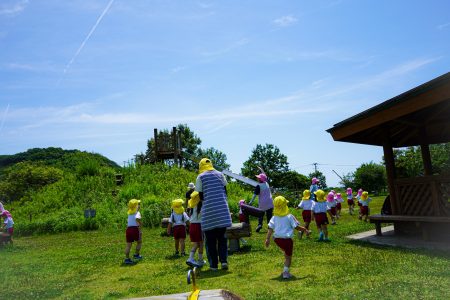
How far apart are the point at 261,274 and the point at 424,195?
6208 mm

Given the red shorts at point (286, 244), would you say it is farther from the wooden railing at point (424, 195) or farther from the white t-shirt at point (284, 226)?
the wooden railing at point (424, 195)

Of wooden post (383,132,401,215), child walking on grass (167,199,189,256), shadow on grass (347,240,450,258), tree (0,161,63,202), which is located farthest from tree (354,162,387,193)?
child walking on grass (167,199,189,256)

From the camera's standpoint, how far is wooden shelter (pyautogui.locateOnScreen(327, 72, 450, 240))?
9.04 metres

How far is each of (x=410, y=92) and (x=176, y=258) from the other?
6938mm

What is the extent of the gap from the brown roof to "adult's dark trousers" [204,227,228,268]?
539cm

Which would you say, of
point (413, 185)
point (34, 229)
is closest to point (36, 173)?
point (34, 229)

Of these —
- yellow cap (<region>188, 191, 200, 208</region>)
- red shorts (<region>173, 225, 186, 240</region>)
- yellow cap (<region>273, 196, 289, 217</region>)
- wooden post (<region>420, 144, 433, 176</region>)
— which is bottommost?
red shorts (<region>173, 225, 186, 240</region>)

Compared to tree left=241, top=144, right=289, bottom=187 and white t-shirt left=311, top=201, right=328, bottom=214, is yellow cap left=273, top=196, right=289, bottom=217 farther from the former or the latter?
tree left=241, top=144, right=289, bottom=187

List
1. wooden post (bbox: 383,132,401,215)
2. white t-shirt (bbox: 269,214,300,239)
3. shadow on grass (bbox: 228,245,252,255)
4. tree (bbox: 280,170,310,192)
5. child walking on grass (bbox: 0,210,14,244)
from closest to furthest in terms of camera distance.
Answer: white t-shirt (bbox: 269,214,300,239)
shadow on grass (bbox: 228,245,252,255)
wooden post (bbox: 383,132,401,215)
child walking on grass (bbox: 0,210,14,244)
tree (bbox: 280,170,310,192)

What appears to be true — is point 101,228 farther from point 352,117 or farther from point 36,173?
point 36,173

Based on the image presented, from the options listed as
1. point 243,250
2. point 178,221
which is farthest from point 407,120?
point 178,221

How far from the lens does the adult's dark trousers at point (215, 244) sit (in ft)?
24.8

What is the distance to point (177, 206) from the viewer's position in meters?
10.2

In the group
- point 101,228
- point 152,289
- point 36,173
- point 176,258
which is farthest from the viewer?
point 36,173
